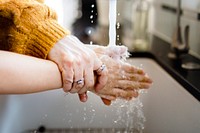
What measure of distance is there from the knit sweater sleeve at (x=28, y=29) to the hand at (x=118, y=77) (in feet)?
0.39

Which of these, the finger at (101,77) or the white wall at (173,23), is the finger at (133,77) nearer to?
the finger at (101,77)

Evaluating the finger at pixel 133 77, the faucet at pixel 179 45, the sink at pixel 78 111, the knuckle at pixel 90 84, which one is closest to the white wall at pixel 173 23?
the faucet at pixel 179 45

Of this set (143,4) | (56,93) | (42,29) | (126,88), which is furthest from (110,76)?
(143,4)

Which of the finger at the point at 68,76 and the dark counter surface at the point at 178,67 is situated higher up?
the finger at the point at 68,76

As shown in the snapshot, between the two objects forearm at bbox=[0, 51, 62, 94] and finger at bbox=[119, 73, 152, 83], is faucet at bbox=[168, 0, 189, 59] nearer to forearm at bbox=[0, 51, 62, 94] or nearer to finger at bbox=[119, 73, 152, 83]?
finger at bbox=[119, 73, 152, 83]

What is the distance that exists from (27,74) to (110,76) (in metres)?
0.16

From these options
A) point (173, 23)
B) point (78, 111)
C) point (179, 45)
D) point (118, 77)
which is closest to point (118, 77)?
point (118, 77)

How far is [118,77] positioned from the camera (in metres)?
0.58

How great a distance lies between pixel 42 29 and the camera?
49cm

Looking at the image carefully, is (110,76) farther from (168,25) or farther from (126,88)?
(168,25)

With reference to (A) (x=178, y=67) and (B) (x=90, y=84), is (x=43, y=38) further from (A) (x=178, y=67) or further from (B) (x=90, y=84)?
(A) (x=178, y=67)

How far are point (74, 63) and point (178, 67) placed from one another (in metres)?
0.48

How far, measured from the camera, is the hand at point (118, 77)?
1.91 feet

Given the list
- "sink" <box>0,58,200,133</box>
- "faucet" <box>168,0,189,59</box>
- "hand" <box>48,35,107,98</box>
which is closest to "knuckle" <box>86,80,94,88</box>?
"hand" <box>48,35,107,98</box>
